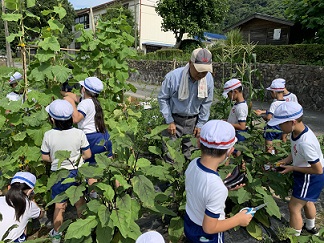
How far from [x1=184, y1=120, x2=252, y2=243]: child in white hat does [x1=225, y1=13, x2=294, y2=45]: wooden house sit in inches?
640

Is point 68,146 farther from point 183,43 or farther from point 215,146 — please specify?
point 183,43

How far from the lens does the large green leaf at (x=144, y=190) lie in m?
1.96

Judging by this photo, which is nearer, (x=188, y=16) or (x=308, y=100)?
(x=308, y=100)

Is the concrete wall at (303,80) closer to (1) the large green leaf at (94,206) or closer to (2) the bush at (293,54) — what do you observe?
(2) the bush at (293,54)

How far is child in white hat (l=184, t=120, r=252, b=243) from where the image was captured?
5.36 feet

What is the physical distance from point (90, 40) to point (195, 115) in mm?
1783

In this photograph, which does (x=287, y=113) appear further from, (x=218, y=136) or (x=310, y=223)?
(x=310, y=223)

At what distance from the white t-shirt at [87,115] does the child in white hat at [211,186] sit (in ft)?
5.58

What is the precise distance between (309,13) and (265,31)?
8.98 m

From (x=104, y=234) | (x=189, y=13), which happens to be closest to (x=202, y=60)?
(x=104, y=234)

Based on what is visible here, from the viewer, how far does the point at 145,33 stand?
110 feet

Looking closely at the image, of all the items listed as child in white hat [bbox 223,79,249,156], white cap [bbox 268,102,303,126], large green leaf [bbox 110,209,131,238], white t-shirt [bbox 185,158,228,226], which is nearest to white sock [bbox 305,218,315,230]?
white cap [bbox 268,102,303,126]

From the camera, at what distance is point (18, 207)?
240cm

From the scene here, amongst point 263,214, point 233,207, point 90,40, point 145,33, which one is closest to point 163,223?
point 233,207
